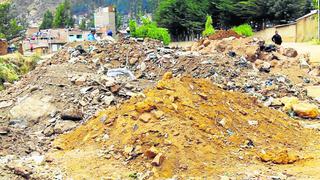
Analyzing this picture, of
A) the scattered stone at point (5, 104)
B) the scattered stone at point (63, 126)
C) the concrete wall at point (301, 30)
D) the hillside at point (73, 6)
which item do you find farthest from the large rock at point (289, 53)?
the hillside at point (73, 6)

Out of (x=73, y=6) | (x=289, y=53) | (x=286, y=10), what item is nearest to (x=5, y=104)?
(x=289, y=53)

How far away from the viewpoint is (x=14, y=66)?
2538 centimetres

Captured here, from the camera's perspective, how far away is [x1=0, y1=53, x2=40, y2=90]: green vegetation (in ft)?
73.2

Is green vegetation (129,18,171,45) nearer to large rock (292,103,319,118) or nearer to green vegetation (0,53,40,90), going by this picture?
green vegetation (0,53,40,90)

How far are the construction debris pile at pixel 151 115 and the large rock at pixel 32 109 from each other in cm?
2

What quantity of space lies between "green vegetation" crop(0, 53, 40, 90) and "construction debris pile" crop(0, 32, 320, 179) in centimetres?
892

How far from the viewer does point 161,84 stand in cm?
900

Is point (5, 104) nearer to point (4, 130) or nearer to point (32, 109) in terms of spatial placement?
point (32, 109)

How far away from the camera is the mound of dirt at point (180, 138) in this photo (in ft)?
23.5

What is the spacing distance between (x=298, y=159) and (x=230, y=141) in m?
0.96

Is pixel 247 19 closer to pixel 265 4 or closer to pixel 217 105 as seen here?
pixel 265 4

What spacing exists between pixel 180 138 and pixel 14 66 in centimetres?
1925

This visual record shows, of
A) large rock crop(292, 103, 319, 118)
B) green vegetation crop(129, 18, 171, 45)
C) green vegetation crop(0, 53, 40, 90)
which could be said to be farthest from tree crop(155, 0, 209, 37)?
large rock crop(292, 103, 319, 118)

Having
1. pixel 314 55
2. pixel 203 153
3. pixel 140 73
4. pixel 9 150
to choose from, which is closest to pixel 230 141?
pixel 203 153
